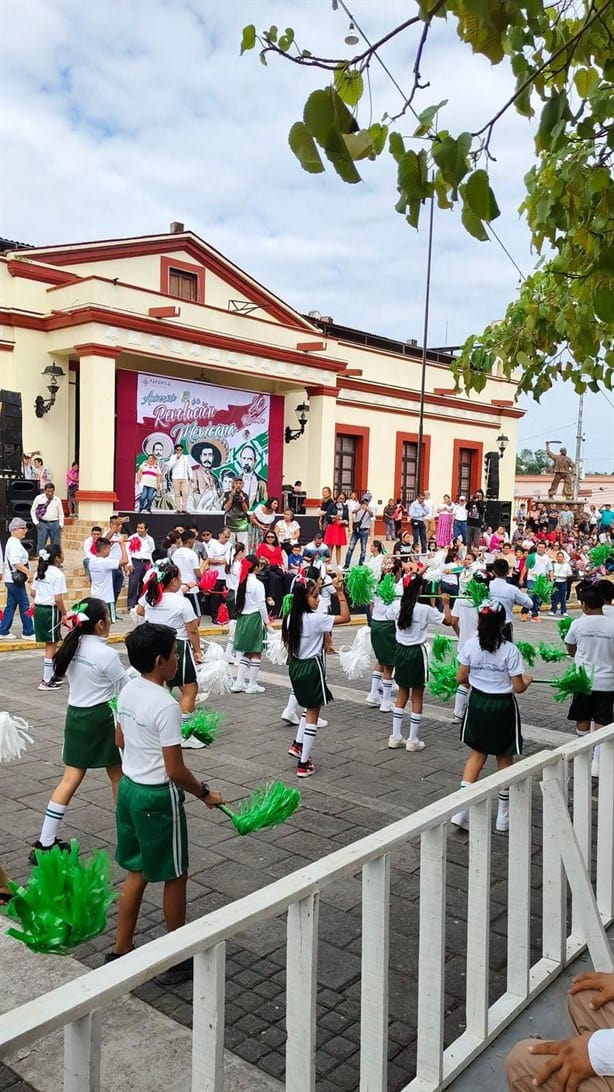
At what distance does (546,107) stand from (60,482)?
17.6m

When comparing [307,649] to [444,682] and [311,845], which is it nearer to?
[444,682]

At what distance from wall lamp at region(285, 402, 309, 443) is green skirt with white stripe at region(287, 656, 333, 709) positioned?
17.2m

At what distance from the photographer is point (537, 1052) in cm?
216

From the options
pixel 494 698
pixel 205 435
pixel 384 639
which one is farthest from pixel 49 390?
pixel 494 698

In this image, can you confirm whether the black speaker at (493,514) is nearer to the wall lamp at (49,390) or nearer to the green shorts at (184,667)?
the wall lamp at (49,390)

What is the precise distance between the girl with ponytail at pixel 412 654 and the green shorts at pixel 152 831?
3855mm

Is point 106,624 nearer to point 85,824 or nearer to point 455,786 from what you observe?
point 85,824

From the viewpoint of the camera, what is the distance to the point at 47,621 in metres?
9.19

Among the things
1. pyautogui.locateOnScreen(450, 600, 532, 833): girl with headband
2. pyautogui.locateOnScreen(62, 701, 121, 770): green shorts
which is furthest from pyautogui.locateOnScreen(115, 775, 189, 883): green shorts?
pyautogui.locateOnScreen(450, 600, 532, 833): girl with headband

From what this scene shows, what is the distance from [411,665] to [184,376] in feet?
50.1

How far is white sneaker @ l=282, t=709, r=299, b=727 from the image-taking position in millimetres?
8062

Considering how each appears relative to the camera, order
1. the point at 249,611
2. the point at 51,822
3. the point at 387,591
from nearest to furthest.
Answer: the point at 51,822, the point at 387,591, the point at 249,611

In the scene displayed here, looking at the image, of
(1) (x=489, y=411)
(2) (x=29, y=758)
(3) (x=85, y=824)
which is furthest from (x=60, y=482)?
(1) (x=489, y=411)

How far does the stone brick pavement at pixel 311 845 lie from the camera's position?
339 cm
